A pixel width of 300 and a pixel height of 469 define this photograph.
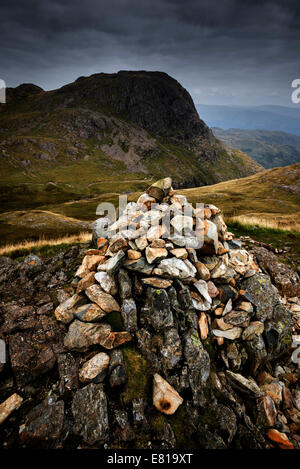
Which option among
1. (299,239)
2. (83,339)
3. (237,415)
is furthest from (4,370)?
(299,239)

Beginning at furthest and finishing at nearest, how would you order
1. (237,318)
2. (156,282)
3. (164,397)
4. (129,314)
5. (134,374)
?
1. (237,318)
2. (156,282)
3. (129,314)
4. (134,374)
5. (164,397)

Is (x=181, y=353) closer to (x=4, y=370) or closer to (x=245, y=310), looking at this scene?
(x=245, y=310)

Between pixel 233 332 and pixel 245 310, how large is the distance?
1.01 metres

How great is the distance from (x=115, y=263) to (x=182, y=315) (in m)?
3.02

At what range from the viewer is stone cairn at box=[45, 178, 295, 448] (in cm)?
612

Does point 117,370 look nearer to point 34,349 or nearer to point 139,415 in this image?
point 139,415

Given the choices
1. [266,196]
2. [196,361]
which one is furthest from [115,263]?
[266,196]

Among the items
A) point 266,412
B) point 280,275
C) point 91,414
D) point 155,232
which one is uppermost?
point 155,232

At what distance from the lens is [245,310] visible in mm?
8023

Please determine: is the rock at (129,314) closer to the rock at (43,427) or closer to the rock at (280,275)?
the rock at (43,427)

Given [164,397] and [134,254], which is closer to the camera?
[164,397]

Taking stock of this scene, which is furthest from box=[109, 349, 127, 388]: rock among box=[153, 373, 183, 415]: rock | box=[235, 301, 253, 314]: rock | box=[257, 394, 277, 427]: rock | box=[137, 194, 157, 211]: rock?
box=[137, 194, 157, 211]: rock

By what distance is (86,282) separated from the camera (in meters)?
7.47

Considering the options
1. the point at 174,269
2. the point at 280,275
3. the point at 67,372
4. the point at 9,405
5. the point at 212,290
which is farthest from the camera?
the point at 280,275
